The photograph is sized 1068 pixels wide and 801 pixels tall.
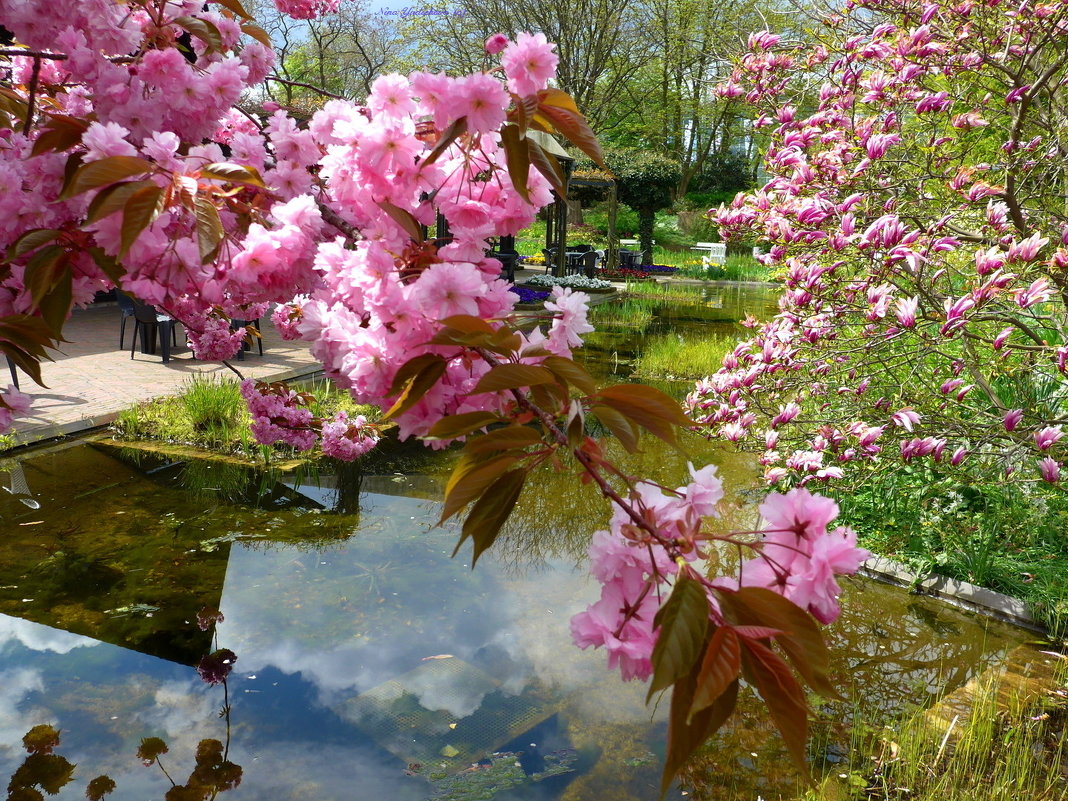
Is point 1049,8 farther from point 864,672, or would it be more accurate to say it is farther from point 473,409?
point 473,409

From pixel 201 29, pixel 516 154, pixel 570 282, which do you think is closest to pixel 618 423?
pixel 516 154

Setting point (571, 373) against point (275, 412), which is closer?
point (571, 373)

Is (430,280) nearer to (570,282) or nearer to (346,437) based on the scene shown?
(346,437)

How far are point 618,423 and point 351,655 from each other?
93.3 inches

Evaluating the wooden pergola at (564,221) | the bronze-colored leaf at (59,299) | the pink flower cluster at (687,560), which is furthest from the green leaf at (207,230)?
the wooden pergola at (564,221)

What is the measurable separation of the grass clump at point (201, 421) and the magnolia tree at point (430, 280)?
12.6ft

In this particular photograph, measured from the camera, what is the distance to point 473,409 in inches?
36.1

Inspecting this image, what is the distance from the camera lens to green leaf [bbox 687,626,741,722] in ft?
1.96

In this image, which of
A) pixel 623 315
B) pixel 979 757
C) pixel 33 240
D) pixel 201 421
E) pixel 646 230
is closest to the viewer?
pixel 33 240

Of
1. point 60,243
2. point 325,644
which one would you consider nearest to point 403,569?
point 325,644

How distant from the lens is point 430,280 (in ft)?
2.74

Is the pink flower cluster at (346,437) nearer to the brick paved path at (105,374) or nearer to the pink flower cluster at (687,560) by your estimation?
the brick paved path at (105,374)

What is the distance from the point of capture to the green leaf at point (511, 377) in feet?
2.39

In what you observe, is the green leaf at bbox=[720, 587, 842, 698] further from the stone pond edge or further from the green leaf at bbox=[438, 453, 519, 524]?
the stone pond edge
